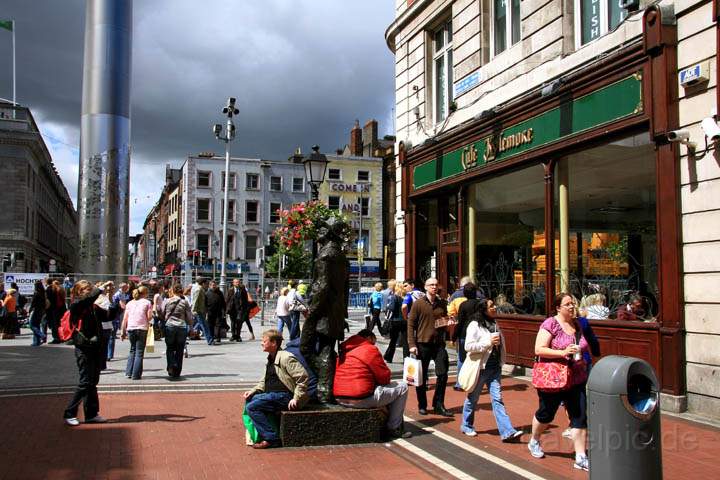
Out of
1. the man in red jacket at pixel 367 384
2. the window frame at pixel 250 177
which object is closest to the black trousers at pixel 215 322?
the man in red jacket at pixel 367 384

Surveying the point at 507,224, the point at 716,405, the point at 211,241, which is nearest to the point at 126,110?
the point at 507,224

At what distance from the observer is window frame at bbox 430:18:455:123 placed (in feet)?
52.0

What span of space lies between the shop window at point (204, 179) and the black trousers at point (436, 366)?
5341cm

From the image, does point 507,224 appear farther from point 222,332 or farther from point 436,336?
point 222,332

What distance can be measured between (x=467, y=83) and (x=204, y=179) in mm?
47854

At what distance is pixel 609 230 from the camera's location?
1083cm

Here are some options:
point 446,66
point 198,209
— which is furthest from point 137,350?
point 198,209

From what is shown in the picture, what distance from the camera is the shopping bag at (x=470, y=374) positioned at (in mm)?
6965

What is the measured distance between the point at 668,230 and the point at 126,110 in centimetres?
1781

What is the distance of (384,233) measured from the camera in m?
60.1

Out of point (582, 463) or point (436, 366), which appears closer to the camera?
point (582, 463)

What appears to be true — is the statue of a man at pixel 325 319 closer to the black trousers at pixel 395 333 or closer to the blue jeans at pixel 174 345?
the blue jeans at pixel 174 345

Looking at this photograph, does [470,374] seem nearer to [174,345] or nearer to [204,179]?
[174,345]

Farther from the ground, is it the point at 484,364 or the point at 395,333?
the point at 484,364
